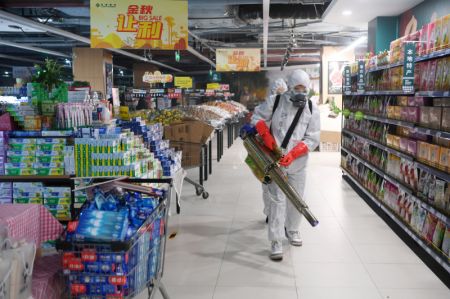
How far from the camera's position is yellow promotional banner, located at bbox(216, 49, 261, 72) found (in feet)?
52.7

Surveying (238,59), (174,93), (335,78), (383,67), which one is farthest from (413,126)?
(174,93)

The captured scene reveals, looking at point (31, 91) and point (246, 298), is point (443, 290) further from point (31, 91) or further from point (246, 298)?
point (31, 91)

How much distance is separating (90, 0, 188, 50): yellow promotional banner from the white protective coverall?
3.26 m

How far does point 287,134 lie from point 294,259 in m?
1.23

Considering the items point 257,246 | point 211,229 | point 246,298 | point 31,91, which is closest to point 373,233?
point 257,246

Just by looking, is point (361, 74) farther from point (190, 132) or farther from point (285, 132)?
point (285, 132)

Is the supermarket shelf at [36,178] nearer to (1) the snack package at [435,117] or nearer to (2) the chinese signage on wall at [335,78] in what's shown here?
(1) the snack package at [435,117]

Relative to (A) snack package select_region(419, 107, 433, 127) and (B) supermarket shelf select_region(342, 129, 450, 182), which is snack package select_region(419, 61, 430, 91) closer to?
(A) snack package select_region(419, 107, 433, 127)

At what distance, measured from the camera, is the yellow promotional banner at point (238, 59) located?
1608 cm

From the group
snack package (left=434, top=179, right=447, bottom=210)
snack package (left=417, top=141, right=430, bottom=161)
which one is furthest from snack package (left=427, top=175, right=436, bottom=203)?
snack package (left=417, top=141, right=430, bottom=161)

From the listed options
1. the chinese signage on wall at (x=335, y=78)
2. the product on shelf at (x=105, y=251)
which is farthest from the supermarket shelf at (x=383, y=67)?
the chinese signage on wall at (x=335, y=78)

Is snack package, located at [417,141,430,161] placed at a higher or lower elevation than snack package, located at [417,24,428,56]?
lower

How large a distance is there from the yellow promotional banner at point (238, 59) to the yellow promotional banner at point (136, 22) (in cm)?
847

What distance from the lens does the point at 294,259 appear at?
15.4ft
